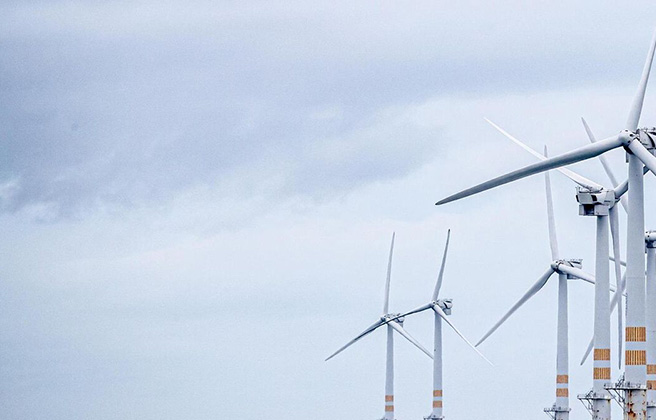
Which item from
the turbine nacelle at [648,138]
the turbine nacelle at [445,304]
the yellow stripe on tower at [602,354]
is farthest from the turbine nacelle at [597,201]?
the turbine nacelle at [445,304]

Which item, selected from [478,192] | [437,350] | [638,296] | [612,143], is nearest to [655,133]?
[612,143]

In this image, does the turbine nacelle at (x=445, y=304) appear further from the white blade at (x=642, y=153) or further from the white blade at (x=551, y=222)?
the white blade at (x=642, y=153)

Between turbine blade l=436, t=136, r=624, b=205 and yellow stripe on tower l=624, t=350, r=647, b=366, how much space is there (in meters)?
13.2

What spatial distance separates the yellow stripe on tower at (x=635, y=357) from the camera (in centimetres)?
10969

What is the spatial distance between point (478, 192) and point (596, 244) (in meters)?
37.5

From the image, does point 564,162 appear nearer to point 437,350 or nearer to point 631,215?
point 631,215

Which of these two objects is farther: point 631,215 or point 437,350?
Answer: point 437,350

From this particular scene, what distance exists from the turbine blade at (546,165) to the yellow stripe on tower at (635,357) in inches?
521

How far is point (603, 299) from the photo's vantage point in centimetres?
13050

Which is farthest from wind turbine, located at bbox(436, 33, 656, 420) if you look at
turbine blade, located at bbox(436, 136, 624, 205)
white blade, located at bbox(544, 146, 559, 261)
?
white blade, located at bbox(544, 146, 559, 261)

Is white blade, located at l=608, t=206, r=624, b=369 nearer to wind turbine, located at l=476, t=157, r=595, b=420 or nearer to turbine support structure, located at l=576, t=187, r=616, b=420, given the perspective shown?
turbine support structure, located at l=576, t=187, r=616, b=420

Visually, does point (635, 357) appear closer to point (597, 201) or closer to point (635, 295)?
point (635, 295)

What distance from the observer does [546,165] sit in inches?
3991

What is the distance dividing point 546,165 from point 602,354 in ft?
112
